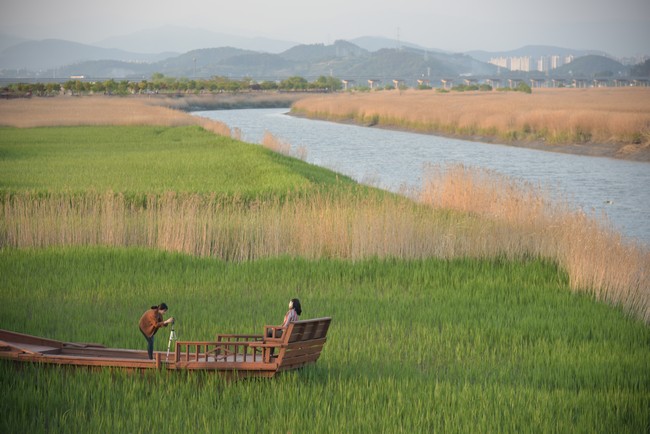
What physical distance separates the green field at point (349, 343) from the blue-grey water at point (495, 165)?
8.30m

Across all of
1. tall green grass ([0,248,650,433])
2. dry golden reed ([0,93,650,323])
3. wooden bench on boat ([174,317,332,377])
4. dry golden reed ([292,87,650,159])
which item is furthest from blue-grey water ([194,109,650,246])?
wooden bench on boat ([174,317,332,377])

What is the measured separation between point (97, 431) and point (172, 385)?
1.53 metres

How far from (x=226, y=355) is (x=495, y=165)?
3676cm

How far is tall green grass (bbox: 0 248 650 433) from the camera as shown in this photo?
1006 centimetres

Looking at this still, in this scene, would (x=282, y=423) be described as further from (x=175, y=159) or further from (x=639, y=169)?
(x=639, y=169)

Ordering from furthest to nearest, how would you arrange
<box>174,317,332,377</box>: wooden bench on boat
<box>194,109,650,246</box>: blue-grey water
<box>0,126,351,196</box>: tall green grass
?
<box>194,109,650,246</box>: blue-grey water < <box>0,126,351,196</box>: tall green grass < <box>174,317,332,377</box>: wooden bench on boat

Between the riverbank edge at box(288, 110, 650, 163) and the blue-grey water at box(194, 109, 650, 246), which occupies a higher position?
the riverbank edge at box(288, 110, 650, 163)

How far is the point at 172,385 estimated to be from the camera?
1095cm

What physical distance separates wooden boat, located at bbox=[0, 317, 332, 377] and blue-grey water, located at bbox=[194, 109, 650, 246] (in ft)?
49.9

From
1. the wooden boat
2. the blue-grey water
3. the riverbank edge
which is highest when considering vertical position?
the wooden boat

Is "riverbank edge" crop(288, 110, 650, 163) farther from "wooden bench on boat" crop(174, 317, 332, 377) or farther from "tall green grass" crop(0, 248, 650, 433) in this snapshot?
"wooden bench on boat" crop(174, 317, 332, 377)

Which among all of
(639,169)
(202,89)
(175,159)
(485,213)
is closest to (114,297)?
(485,213)

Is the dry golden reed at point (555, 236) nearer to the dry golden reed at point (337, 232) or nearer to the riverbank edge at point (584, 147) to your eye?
the dry golden reed at point (337, 232)

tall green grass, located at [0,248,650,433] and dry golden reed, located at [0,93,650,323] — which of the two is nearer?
tall green grass, located at [0,248,650,433]
